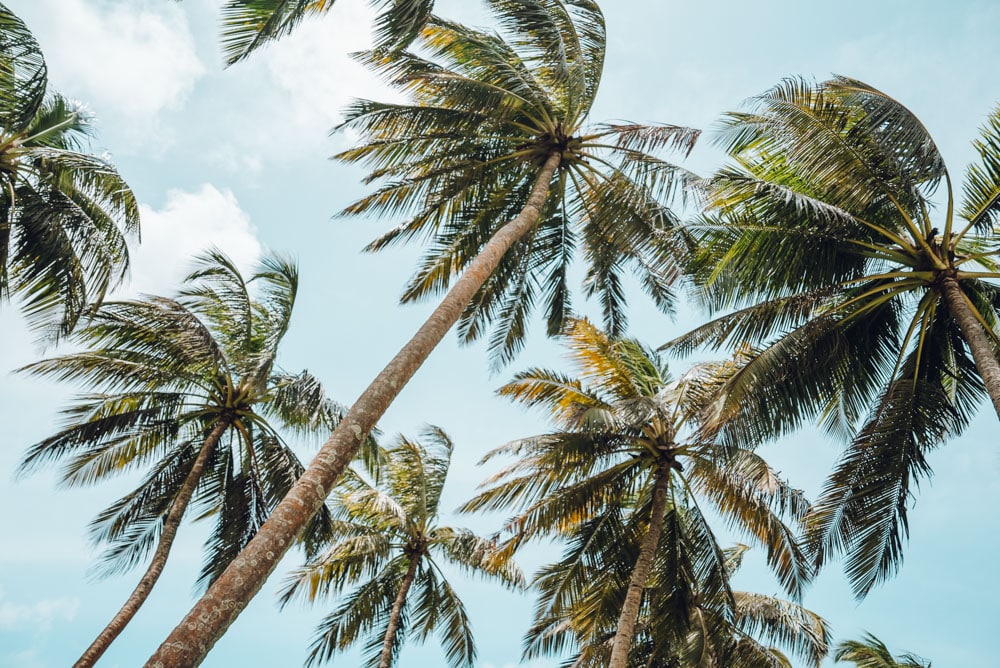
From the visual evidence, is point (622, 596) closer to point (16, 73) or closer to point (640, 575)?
point (640, 575)

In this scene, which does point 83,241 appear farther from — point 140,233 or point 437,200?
point 437,200

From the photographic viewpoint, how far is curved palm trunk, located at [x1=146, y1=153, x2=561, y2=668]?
4781 millimetres

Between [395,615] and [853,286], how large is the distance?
11629 millimetres

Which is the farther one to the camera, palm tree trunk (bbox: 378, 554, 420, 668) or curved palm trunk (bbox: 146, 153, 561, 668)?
palm tree trunk (bbox: 378, 554, 420, 668)

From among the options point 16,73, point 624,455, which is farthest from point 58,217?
point 624,455

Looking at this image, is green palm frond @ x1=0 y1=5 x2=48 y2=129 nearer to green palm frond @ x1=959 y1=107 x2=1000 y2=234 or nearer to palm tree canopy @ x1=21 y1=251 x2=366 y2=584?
palm tree canopy @ x1=21 y1=251 x2=366 y2=584

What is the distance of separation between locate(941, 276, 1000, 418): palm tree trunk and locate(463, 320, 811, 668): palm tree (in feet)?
11.6

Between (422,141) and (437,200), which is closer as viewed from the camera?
(422,141)

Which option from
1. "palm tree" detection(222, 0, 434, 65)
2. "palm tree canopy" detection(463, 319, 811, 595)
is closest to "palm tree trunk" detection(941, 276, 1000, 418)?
"palm tree canopy" detection(463, 319, 811, 595)

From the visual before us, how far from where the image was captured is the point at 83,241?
40.0 feet

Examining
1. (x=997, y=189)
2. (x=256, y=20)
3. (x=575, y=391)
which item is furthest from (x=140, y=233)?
(x=997, y=189)

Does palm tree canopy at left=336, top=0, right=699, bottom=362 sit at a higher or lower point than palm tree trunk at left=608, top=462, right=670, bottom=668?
higher

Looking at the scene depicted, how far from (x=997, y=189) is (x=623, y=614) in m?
7.89

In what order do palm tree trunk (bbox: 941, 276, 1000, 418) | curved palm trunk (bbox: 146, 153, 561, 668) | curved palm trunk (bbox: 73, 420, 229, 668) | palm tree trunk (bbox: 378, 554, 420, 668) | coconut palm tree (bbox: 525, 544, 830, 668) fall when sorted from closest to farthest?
curved palm trunk (bbox: 146, 153, 561, 668) < palm tree trunk (bbox: 941, 276, 1000, 418) < curved palm trunk (bbox: 73, 420, 229, 668) < coconut palm tree (bbox: 525, 544, 830, 668) < palm tree trunk (bbox: 378, 554, 420, 668)
